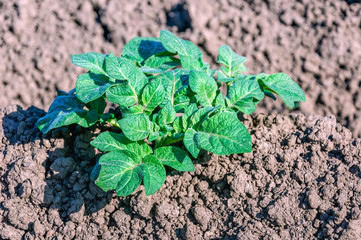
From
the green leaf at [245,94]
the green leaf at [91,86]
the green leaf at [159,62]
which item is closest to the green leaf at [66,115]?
the green leaf at [91,86]

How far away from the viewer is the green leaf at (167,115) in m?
1.98

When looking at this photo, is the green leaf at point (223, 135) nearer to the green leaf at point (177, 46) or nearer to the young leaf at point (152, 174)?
the young leaf at point (152, 174)

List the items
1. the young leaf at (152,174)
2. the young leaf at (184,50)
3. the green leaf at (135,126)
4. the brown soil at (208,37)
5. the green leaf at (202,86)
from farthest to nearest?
1. the brown soil at (208,37)
2. the young leaf at (184,50)
3. the green leaf at (202,86)
4. the green leaf at (135,126)
5. the young leaf at (152,174)

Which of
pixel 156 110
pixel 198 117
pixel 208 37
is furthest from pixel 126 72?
pixel 208 37

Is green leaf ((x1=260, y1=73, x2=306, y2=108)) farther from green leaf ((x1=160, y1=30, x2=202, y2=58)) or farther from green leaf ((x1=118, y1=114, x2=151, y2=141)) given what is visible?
green leaf ((x1=118, y1=114, x2=151, y2=141))

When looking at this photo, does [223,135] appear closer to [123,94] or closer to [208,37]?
[123,94]

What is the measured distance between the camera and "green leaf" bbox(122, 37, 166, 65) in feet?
7.72

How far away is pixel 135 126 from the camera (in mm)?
1863

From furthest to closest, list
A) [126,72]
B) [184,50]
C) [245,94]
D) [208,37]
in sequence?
[208,37] → [184,50] → [245,94] → [126,72]

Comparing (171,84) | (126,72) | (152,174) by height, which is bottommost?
(152,174)

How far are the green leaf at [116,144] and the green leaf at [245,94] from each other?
54 centimetres

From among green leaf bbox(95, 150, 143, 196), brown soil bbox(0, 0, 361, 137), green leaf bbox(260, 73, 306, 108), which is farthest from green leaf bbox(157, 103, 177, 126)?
brown soil bbox(0, 0, 361, 137)

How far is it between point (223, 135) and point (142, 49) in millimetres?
873

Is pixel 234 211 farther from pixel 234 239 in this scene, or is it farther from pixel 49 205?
pixel 49 205
